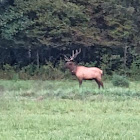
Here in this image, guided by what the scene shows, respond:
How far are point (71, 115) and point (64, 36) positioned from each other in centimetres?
1317

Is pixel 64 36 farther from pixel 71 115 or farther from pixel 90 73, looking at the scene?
pixel 71 115

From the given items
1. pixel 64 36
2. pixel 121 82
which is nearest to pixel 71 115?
pixel 121 82

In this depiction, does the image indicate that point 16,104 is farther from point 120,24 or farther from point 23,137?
point 120,24

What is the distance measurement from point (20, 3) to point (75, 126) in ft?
47.9

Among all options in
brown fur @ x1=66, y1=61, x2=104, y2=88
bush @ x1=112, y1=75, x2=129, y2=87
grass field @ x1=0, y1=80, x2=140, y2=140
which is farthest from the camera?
bush @ x1=112, y1=75, x2=129, y2=87

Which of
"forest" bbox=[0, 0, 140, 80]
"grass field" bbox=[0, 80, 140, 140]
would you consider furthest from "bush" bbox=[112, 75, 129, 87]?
"forest" bbox=[0, 0, 140, 80]

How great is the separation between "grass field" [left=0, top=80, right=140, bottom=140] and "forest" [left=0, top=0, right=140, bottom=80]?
9061 mm

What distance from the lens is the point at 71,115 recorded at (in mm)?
10602

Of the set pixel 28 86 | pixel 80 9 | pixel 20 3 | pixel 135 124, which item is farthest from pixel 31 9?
pixel 135 124

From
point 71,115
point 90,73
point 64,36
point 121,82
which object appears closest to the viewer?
point 71,115

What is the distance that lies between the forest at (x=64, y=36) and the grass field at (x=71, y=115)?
906cm

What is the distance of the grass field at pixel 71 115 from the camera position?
334 inches

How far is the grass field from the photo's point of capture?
8477 millimetres

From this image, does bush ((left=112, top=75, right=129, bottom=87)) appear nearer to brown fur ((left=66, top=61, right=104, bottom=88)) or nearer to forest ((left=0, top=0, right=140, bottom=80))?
brown fur ((left=66, top=61, right=104, bottom=88))
